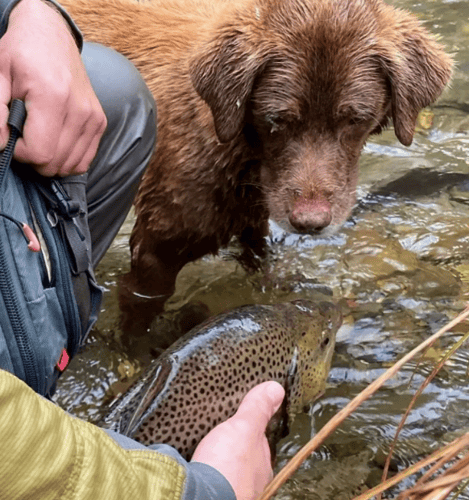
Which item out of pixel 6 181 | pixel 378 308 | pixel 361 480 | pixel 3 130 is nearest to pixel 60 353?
pixel 6 181

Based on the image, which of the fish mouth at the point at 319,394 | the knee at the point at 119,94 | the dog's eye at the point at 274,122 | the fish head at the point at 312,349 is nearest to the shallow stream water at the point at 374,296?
the fish mouth at the point at 319,394

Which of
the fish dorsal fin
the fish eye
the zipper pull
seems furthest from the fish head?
the zipper pull

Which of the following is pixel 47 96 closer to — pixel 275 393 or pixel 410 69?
pixel 275 393

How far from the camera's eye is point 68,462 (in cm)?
136

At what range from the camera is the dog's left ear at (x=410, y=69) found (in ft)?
10.4

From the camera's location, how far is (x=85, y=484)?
4.48 feet

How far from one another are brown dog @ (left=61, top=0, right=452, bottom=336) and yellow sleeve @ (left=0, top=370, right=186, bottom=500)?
5.94 feet

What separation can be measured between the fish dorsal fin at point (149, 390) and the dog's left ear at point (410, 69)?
5.66 ft

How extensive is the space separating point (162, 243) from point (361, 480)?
1.59 meters

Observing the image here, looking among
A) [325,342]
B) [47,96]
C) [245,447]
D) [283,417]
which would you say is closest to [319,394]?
[325,342]

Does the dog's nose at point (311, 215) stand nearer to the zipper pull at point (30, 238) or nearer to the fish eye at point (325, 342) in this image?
the fish eye at point (325, 342)

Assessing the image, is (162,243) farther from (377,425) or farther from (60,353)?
(60,353)

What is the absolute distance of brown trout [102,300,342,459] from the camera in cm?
225

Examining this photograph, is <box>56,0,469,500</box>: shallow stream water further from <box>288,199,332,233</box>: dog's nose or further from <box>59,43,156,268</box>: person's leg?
<box>59,43,156,268</box>: person's leg
